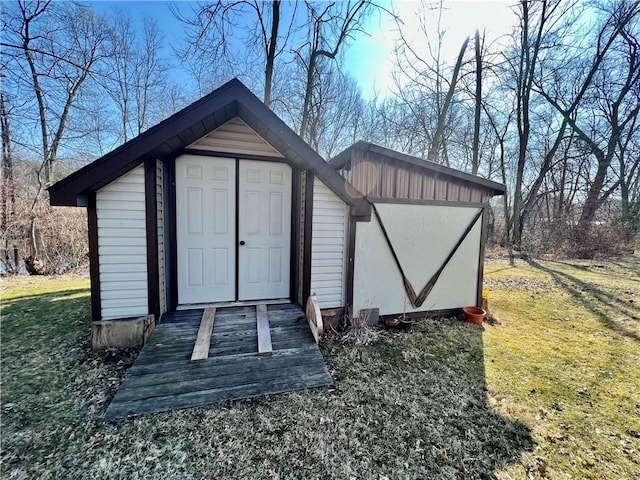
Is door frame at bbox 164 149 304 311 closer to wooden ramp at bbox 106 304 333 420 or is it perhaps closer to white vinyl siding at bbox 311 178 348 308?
white vinyl siding at bbox 311 178 348 308

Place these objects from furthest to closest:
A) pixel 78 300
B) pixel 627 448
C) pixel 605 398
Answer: pixel 78 300
pixel 605 398
pixel 627 448

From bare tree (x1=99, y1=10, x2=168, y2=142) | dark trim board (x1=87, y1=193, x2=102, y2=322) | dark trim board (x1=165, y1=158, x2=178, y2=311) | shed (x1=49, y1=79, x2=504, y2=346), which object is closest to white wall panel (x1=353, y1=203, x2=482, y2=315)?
shed (x1=49, y1=79, x2=504, y2=346)

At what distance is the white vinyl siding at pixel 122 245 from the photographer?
349 centimetres

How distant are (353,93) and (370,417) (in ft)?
52.3

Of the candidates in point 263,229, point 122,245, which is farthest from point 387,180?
point 122,245

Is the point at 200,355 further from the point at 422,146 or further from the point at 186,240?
the point at 422,146

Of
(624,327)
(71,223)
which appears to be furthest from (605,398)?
(71,223)

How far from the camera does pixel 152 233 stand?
11.8 feet

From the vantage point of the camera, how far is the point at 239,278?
454cm

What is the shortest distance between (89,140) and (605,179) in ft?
78.8

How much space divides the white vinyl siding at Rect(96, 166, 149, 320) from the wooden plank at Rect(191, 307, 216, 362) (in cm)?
86

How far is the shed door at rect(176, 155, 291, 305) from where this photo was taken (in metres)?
4.22

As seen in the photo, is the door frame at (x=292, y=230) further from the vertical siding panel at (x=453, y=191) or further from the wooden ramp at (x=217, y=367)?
the vertical siding panel at (x=453, y=191)

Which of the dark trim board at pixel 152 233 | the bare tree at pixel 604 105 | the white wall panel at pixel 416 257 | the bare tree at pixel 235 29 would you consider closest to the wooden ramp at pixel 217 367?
the dark trim board at pixel 152 233
